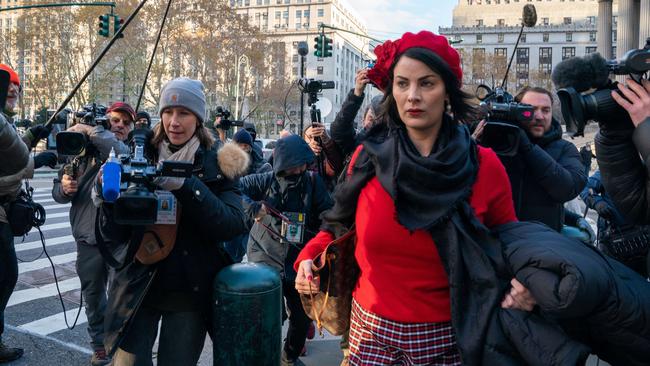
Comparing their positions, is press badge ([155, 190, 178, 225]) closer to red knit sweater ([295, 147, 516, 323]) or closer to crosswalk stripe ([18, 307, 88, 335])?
red knit sweater ([295, 147, 516, 323])

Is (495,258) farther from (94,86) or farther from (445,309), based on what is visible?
(94,86)

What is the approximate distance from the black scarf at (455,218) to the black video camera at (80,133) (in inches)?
64.7

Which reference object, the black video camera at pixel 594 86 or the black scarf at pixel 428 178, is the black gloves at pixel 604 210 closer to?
the black video camera at pixel 594 86

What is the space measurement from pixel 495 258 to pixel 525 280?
0.55ft

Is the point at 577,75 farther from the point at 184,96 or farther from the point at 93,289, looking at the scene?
the point at 93,289

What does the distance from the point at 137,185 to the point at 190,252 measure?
618 millimetres

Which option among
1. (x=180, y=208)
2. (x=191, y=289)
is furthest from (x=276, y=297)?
(x=180, y=208)

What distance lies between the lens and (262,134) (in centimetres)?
8069

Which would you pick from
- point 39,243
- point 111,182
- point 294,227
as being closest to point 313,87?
point 294,227

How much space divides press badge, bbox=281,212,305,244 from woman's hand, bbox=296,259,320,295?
209 cm

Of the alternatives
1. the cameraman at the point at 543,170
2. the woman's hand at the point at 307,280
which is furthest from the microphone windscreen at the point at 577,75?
the woman's hand at the point at 307,280

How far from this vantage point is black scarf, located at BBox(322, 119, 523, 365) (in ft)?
5.73

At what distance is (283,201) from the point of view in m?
4.56

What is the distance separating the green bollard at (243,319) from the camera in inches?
108
